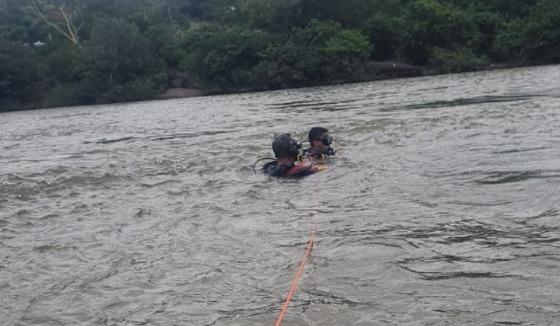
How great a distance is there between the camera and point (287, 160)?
33.2 feet

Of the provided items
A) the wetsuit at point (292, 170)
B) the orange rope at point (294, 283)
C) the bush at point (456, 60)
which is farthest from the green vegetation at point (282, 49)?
the orange rope at point (294, 283)

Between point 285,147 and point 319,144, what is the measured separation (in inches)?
50.4

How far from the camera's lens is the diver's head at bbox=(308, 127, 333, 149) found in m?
10.9

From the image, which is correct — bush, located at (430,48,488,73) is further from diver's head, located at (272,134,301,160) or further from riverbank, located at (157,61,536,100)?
diver's head, located at (272,134,301,160)

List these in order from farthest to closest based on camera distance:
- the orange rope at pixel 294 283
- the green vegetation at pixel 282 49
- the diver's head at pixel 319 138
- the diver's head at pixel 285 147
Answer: the green vegetation at pixel 282 49 < the diver's head at pixel 319 138 < the diver's head at pixel 285 147 < the orange rope at pixel 294 283

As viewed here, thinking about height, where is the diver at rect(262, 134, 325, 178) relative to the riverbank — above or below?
above

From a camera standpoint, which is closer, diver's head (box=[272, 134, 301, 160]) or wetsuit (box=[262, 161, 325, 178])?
diver's head (box=[272, 134, 301, 160])

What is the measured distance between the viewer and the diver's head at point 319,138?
431 inches

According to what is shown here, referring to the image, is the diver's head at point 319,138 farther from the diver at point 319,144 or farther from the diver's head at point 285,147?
the diver's head at point 285,147

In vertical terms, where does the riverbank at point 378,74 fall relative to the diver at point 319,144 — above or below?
below

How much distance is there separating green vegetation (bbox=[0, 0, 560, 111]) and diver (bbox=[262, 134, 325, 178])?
3344cm

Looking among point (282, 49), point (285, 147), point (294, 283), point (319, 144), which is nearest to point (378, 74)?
point (282, 49)

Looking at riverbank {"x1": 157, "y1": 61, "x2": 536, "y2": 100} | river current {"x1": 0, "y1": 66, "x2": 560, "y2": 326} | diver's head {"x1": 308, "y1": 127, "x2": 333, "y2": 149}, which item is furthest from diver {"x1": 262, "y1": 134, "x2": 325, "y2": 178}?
riverbank {"x1": 157, "y1": 61, "x2": 536, "y2": 100}

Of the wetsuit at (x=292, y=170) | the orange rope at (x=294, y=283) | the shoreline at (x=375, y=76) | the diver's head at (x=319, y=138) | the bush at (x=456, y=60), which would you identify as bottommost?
the shoreline at (x=375, y=76)
